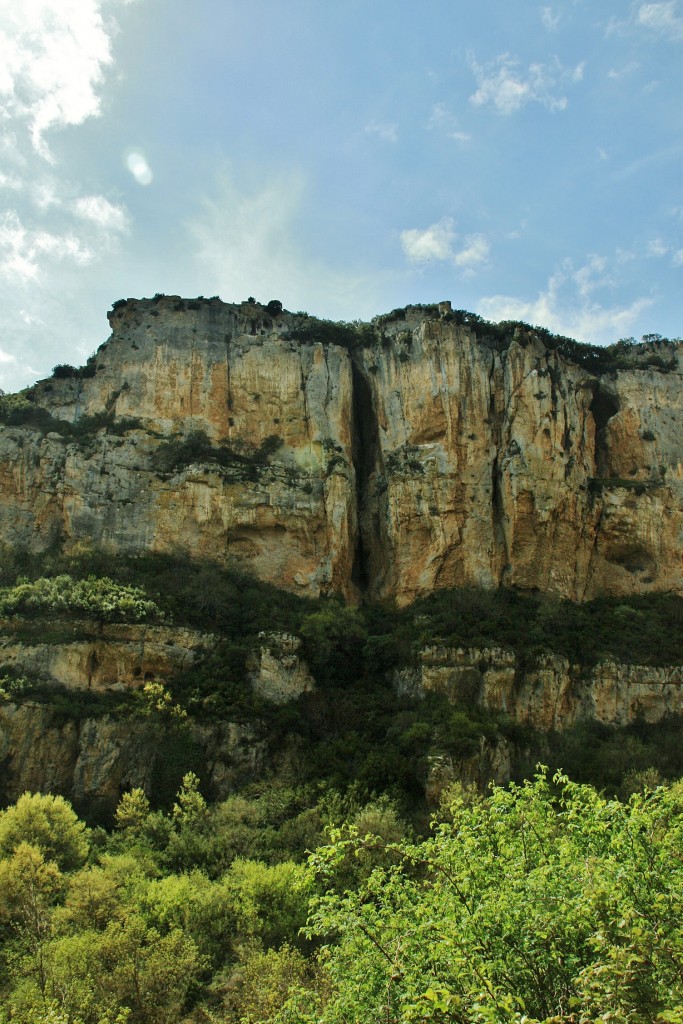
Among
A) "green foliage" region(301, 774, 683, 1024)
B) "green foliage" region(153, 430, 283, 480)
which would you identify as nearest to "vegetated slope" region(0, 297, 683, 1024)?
"green foliage" region(301, 774, 683, 1024)

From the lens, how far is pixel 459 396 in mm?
38812

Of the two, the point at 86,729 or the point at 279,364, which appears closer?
the point at 86,729

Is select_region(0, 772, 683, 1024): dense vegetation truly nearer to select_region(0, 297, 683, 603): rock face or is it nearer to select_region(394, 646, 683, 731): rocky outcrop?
select_region(394, 646, 683, 731): rocky outcrop

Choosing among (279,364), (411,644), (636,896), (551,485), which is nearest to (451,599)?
(411,644)

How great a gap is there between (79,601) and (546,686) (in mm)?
16968

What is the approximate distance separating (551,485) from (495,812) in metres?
25.4

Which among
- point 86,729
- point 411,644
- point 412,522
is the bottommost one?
point 86,729

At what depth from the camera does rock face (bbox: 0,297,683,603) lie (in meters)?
36.2

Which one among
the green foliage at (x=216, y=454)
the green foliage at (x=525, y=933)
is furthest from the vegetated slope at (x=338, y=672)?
the green foliage at (x=216, y=454)

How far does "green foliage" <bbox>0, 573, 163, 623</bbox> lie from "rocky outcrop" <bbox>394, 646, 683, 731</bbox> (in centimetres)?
997

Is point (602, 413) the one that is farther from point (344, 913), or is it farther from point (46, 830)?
point (344, 913)

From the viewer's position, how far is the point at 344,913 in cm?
1074

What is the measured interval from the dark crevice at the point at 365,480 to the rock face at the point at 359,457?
0.11 m

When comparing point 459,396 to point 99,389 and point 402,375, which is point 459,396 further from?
point 99,389
